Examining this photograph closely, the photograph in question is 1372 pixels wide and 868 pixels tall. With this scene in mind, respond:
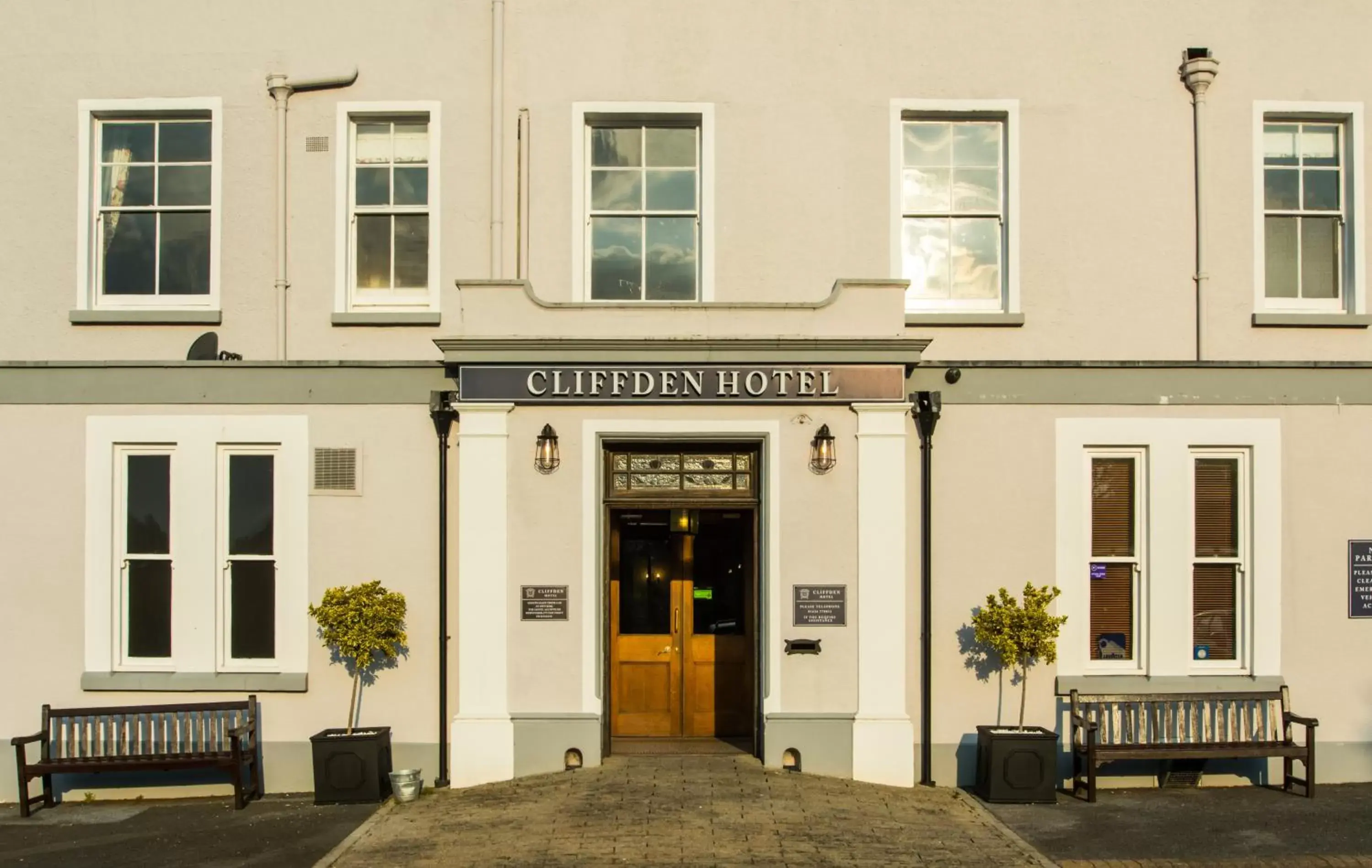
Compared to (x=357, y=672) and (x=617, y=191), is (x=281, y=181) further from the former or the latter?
(x=357, y=672)

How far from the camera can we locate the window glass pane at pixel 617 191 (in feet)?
39.0

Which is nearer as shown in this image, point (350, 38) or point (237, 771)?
point (237, 771)

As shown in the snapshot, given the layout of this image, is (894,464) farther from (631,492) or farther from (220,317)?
(220,317)

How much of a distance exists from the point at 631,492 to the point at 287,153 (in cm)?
474

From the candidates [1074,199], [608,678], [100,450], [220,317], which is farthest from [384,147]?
[1074,199]

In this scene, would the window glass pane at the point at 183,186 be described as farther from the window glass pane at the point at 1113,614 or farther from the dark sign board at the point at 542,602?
the window glass pane at the point at 1113,614

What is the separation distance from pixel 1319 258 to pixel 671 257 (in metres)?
6.50

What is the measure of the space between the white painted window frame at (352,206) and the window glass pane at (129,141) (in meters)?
1.95

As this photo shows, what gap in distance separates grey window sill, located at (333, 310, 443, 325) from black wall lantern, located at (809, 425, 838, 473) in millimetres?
3815

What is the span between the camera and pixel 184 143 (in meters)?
11.9

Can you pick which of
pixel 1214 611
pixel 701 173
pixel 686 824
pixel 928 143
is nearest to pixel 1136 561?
pixel 1214 611

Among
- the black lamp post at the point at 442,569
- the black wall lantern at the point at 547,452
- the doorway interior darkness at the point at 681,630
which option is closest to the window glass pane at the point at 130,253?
the black lamp post at the point at 442,569

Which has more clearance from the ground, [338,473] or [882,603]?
[338,473]

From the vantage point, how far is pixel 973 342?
11625 mm
